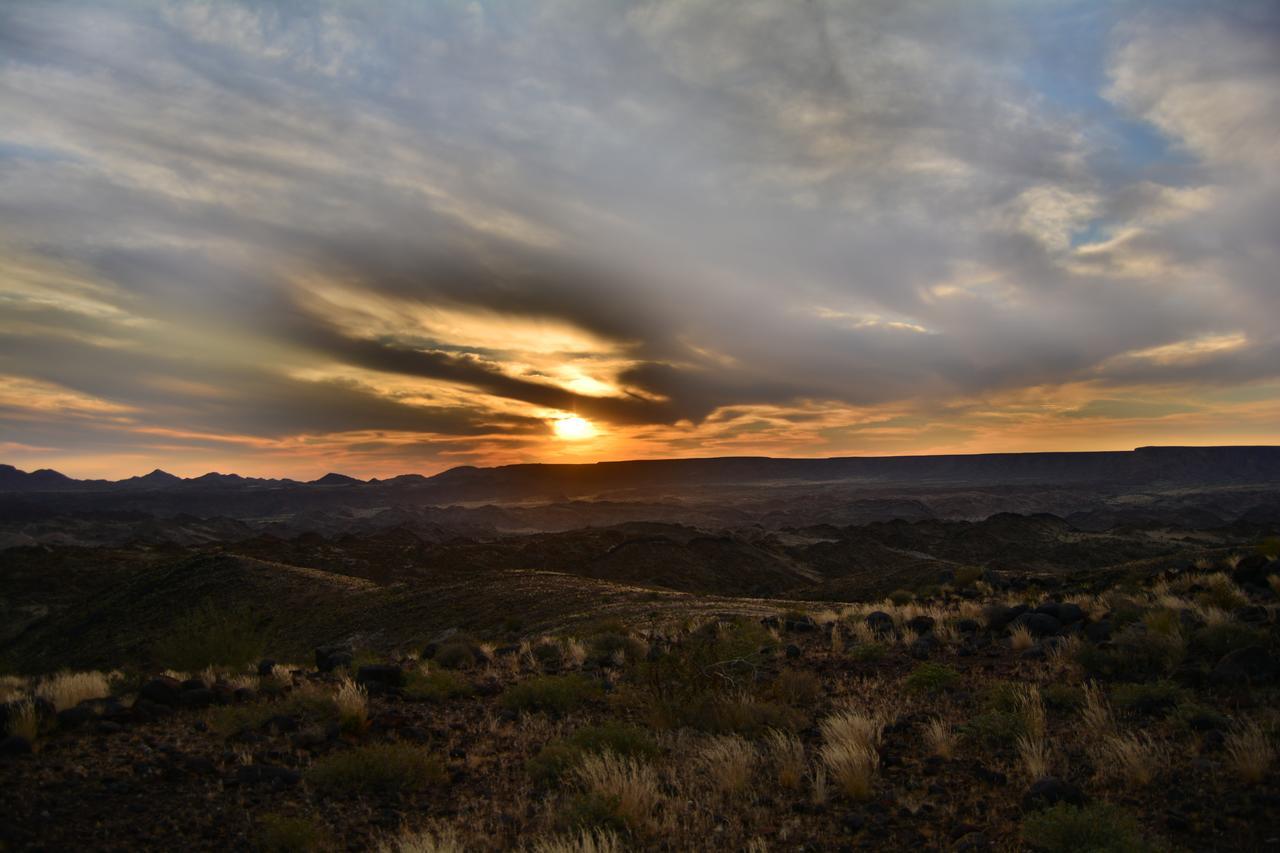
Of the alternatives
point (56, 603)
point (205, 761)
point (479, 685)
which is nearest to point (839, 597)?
point (479, 685)

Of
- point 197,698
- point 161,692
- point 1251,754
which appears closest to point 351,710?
point 197,698

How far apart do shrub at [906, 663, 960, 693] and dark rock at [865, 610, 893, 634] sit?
4695 mm

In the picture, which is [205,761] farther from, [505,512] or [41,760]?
[505,512]

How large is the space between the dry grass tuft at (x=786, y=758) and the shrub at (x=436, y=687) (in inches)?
A: 242

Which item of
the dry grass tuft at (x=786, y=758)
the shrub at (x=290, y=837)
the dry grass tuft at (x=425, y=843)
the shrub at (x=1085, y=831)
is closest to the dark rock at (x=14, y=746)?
the shrub at (x=290, y=837)

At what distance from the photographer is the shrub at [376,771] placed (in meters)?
7.56

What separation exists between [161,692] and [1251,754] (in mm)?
14455

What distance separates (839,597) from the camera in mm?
40219

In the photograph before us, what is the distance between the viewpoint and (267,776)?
7.58 m

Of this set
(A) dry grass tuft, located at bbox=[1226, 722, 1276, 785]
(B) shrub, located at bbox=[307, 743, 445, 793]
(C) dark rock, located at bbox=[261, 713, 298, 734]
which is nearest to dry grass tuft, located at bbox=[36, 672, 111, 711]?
(C) dark rock, located at bbox=[261, 713, 298, 734]

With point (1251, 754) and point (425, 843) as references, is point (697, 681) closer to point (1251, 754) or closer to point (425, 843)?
point (425, 843)

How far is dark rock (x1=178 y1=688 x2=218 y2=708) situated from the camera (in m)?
10.5

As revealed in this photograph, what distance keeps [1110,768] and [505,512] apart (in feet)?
492

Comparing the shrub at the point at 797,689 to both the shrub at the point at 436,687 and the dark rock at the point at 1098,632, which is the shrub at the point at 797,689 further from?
the shrub at the point at 436,687
